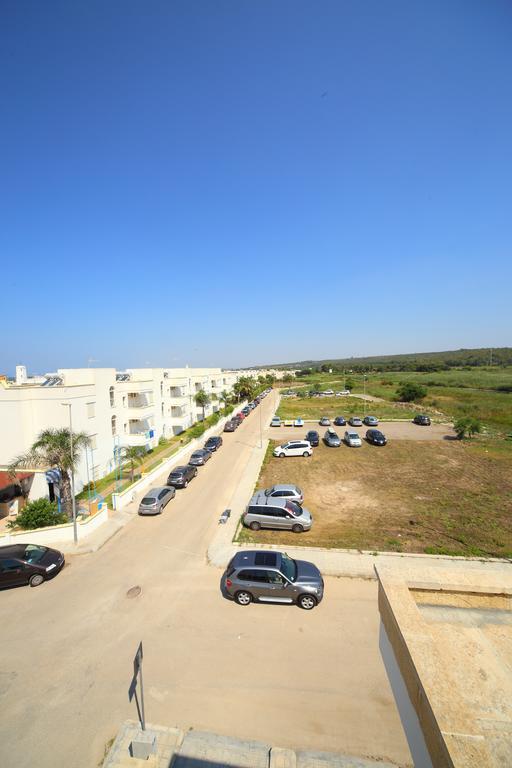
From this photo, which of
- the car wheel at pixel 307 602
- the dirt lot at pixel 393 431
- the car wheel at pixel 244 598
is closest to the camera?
the car wheel at pixel 307 602

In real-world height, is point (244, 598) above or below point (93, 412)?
below

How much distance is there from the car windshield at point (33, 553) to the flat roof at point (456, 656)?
43.7 ft

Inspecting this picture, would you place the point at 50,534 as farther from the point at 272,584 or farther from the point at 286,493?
the point at 286,493

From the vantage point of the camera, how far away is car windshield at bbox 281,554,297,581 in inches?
438

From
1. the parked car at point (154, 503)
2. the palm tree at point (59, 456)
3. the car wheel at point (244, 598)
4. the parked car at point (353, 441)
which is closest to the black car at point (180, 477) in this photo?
the parked car at point (154, 503)

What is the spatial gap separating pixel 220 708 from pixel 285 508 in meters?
9.15

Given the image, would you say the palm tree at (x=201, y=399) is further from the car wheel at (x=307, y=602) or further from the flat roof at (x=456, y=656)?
the flat roof at (x=456, y=656)

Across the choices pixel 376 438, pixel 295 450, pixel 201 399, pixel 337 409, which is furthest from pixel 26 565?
pixel 337 409

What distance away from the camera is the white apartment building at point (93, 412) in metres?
20.3

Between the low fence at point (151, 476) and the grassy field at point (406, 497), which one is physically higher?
the low fence at point (151, 476)

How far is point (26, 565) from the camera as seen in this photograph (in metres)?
12.4

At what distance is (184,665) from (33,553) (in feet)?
26.3

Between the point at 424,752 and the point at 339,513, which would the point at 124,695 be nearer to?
the point at 424,752

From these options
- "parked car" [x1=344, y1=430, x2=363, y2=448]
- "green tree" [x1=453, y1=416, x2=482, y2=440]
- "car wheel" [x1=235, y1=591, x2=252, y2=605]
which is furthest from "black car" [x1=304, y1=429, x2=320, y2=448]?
"car wheel" [x1=235, y1=591, x2=252, y2=605]
